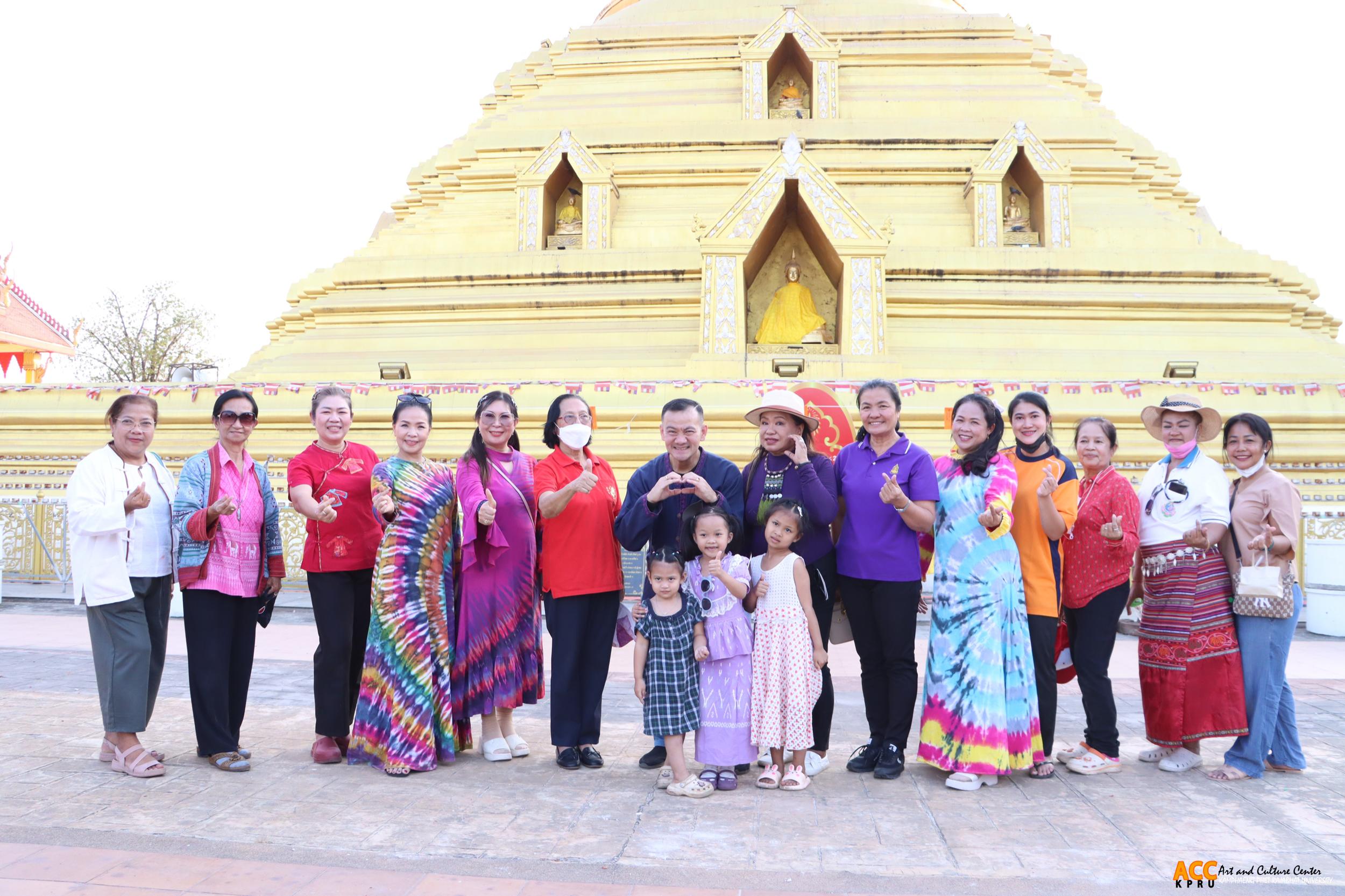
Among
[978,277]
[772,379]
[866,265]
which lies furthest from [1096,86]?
[772,379]

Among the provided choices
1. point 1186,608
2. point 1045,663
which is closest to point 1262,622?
point 1186,608

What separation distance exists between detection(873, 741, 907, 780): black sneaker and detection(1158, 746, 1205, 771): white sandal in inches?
51.4

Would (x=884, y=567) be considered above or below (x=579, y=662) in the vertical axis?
above

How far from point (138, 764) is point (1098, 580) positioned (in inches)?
178

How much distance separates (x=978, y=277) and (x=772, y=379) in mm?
4133

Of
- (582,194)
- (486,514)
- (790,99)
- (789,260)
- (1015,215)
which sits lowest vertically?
(486,514)

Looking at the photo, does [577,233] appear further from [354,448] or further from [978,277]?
[354,448]

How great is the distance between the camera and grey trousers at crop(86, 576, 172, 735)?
15.0ft

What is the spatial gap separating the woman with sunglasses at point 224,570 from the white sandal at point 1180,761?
4332mm

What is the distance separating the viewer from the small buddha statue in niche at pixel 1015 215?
15.3 metres

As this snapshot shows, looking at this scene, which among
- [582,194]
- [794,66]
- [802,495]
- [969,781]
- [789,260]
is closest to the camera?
[969,781]

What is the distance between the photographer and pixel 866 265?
41.5 feet

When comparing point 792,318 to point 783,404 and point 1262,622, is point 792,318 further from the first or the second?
point 1262,622

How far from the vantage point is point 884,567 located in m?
4.64
